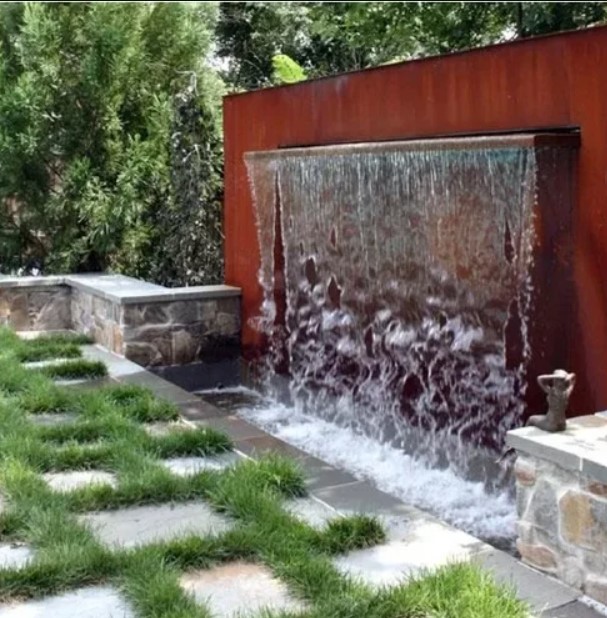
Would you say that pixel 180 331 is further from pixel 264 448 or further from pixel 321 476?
pixel 321 476

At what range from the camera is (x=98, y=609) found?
2.67 meters

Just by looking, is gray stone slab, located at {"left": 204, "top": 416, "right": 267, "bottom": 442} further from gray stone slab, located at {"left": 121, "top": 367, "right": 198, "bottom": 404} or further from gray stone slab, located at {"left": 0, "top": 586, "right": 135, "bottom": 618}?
gray stone slab, located at {"left": 0, "top": 586, "right": 135, "bottom": 618}

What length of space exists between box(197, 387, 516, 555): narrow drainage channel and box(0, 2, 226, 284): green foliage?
2.29 meters

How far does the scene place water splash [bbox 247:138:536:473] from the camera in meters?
4.39

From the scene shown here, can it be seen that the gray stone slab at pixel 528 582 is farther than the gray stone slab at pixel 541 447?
No

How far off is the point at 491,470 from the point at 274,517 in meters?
1.73

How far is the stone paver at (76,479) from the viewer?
3.69m

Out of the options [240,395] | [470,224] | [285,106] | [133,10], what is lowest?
[240,395]

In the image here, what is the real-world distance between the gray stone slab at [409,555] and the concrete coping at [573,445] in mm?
391

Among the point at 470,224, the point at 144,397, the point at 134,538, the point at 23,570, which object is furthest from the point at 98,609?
the point at 470,224

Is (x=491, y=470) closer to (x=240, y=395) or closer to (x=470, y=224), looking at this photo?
(x=470, y=224)

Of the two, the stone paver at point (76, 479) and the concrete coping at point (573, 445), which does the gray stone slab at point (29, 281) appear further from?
the concrete coping at point (573, 445)

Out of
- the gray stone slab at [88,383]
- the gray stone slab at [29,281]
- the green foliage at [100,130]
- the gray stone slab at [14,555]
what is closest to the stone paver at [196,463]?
the gray stone slab at [14,555]

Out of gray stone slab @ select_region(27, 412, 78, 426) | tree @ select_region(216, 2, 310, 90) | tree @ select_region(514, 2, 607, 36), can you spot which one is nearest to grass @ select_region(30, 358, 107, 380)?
gray stone slab @ select_region(27, 412, 78, 426)
